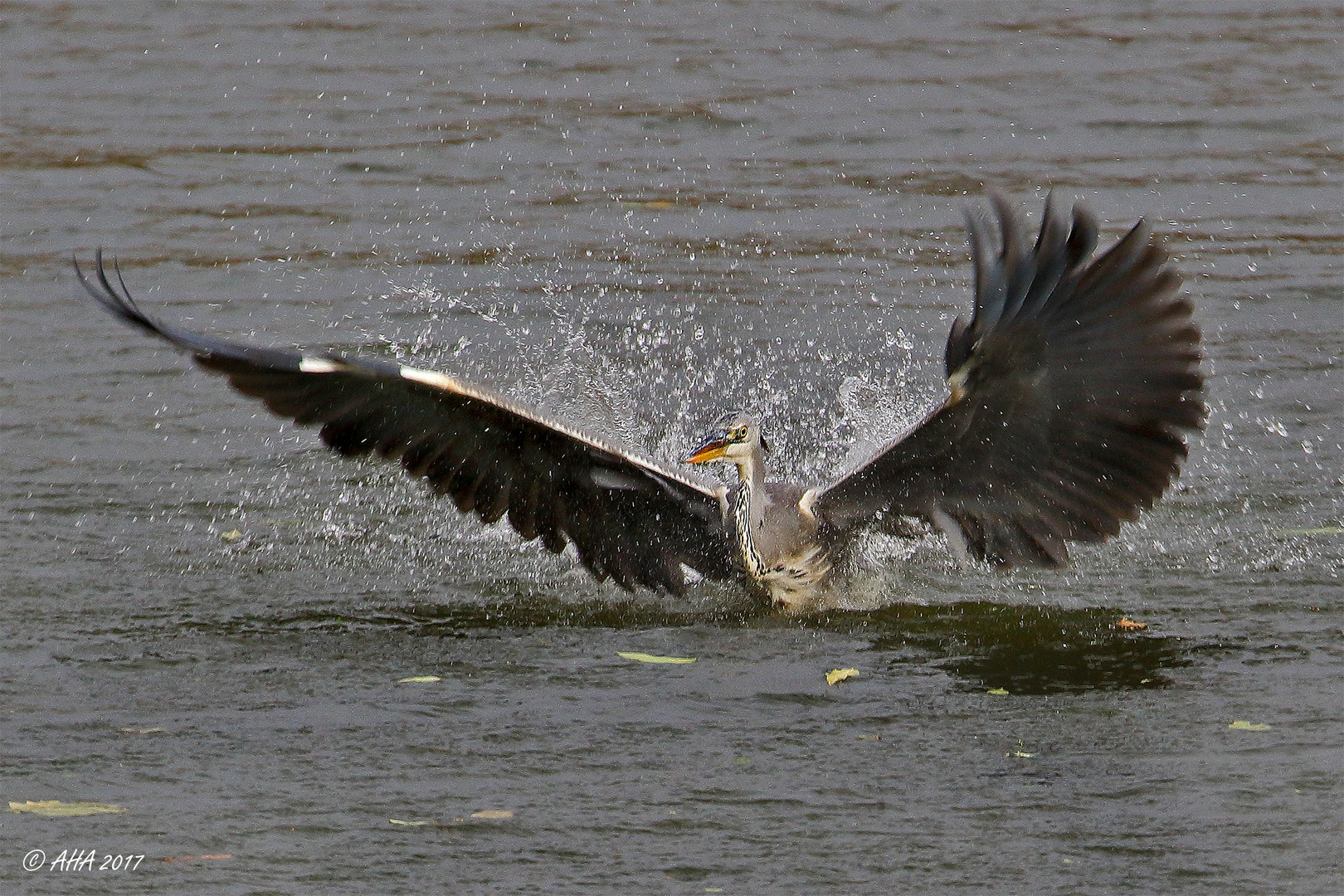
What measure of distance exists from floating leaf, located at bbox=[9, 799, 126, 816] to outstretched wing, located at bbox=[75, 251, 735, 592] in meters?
1.57

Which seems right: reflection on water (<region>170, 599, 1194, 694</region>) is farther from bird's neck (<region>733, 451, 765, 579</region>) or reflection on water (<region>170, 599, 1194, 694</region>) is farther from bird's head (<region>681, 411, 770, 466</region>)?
bird's head (<region>681, 411, 770, 466</region>)

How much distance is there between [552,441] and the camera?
7.07 metres

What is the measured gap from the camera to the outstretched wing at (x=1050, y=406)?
6.08 m

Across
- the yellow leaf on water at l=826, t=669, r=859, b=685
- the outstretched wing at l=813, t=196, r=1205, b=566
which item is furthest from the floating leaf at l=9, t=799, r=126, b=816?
the outstretched wing at l=813, t=196, r=1205, b=566

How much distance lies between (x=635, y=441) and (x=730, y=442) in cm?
157

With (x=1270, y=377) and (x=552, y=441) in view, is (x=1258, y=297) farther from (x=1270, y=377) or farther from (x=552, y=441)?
(x=552, y=441)

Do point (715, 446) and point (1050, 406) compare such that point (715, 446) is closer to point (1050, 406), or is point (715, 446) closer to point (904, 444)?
point (904, 444)

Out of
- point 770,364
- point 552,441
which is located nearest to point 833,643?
point 552,441

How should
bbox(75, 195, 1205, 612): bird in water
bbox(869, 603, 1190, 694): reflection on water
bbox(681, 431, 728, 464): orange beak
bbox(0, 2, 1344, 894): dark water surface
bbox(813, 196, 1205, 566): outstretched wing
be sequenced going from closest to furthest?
bbox(0, 2, 1344, 894): dark water surface, bbox(813, 196, 1205, 566): outstretched wing, bbox(75, 195, 1205, 612): bird in water, bbox(869, 603, 1190, 694): reflection on water, bbox(681, 431, 728, 464): orange beak

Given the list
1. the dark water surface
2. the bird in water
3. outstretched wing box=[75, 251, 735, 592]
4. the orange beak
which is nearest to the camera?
the dark water surface

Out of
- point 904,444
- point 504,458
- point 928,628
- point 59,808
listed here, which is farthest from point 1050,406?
point 59,808

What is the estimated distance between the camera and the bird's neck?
720 cm

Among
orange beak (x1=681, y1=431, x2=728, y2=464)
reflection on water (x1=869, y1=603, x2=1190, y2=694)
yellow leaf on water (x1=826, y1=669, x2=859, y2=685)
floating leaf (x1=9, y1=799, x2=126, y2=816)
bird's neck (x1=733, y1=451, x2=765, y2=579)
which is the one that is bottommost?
floating leaf (x1=9, y1=799, x2=126, y2=816)

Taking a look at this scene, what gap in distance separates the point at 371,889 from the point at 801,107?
9714 mm
